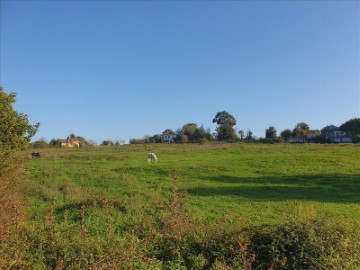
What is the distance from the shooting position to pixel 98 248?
7.04m

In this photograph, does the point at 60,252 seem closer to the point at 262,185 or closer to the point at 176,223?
the point at 176,223

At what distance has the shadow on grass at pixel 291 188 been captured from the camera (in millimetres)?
20578

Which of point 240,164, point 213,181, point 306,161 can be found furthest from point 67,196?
point 306,161

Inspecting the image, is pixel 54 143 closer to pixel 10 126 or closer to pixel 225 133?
pixel 225 133

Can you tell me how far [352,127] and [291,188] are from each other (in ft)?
304

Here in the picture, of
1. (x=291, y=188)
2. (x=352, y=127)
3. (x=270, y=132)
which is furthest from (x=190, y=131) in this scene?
(x=291, y=188)

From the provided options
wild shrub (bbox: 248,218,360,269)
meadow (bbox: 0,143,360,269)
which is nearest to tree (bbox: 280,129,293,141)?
meadow (bbox: 0,143,360,269)

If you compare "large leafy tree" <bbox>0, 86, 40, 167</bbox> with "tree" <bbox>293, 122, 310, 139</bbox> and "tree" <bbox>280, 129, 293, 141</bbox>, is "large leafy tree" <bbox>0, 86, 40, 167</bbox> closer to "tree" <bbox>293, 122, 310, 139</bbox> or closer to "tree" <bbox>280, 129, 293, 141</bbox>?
"tree" <bbox>293, 122, 310, 139</bbox>

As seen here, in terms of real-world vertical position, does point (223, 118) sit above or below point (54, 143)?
above

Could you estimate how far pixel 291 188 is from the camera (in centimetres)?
2370

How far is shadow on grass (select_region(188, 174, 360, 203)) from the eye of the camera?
20.6 m

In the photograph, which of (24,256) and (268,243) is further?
(268,243)

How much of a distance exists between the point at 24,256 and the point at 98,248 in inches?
51.4

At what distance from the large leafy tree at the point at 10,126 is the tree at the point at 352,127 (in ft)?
323
